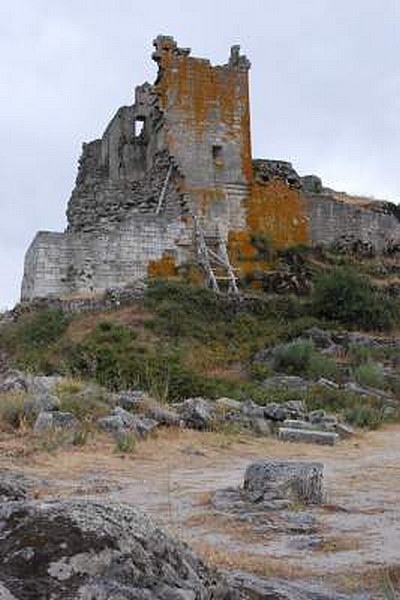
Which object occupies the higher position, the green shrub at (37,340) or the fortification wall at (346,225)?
the fortification wall at (346,225)

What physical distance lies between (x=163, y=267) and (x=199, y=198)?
336 cm

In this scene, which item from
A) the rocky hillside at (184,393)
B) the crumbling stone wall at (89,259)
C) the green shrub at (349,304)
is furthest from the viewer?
the crumbling stone wall at (89,259)

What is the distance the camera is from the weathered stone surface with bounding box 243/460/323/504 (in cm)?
767

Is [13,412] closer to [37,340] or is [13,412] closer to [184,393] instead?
[184,393]

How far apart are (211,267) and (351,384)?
32.3ft

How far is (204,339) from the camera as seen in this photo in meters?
25.5

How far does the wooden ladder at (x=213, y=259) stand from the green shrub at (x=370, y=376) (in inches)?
286

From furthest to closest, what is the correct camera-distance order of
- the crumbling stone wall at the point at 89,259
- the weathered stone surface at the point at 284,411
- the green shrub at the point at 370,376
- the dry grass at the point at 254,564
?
1. the crumbling stone wall at the point at 89,259
2. the green shrub at the point at 370,376
3. the weathered stone surface at the point at 284,411
4. the dry grass at the point at 254,564

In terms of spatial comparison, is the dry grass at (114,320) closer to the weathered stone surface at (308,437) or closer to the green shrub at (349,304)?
the green shrub at (349,304)

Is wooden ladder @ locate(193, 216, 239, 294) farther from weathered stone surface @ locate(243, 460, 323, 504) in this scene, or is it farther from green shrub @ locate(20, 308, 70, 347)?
weathered stone surface @ locate(243, 460, 323, 504)

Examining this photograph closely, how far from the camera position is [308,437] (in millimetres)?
13836

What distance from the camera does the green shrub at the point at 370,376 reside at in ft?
70.8

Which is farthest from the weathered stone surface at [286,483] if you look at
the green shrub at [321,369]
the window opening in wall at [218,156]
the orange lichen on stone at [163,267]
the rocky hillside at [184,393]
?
the window opening in wall at [218,156]

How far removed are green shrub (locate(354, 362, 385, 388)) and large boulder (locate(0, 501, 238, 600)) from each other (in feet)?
61.4
